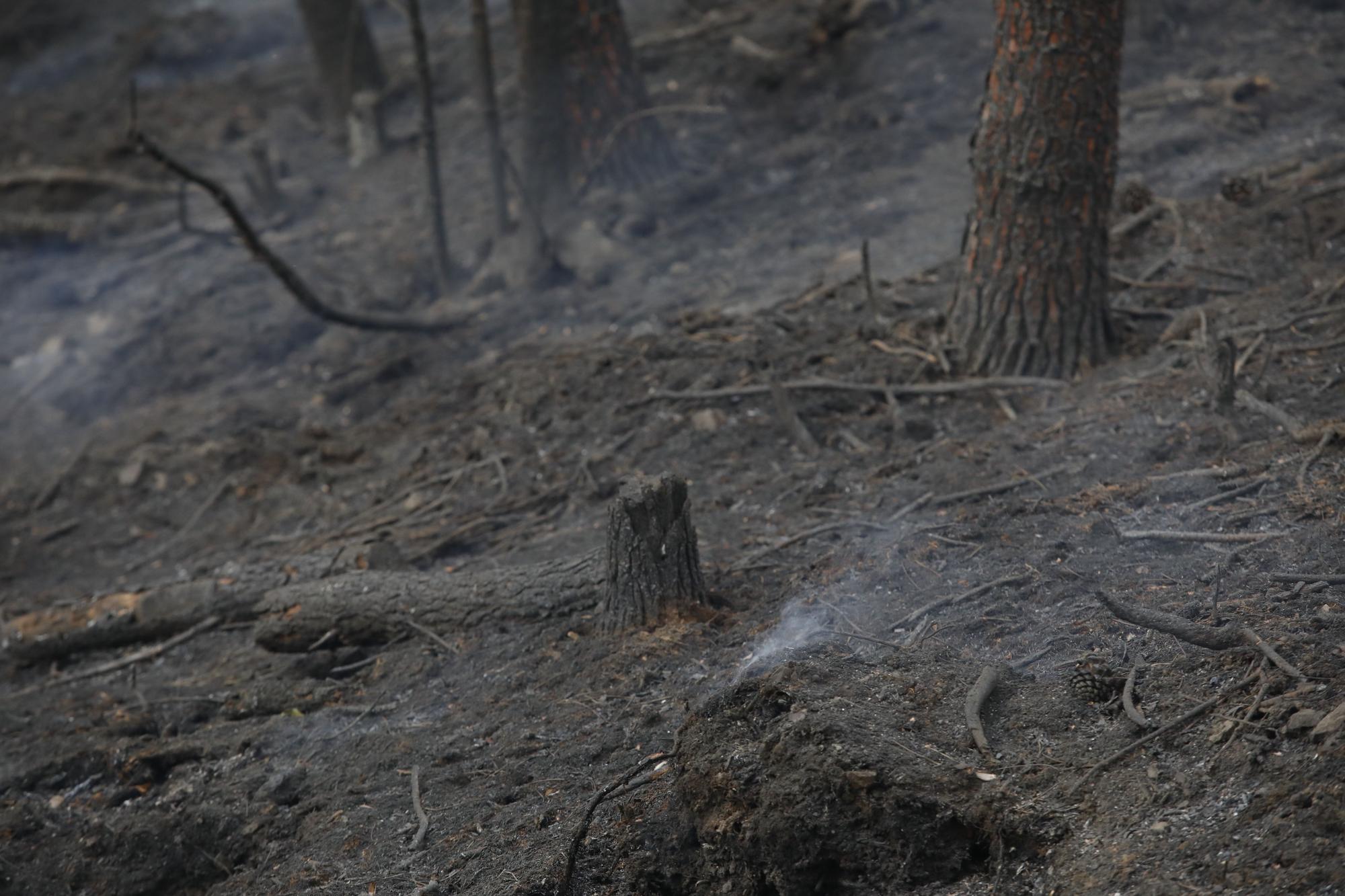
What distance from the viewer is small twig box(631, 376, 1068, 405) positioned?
5.43 m

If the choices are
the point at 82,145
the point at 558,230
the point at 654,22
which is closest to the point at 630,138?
the point at 558,230

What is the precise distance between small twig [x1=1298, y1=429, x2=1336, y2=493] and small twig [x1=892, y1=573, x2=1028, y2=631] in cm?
97

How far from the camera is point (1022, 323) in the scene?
216 inches

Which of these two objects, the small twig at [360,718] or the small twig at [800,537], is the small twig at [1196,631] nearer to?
the small twig at [800,537]

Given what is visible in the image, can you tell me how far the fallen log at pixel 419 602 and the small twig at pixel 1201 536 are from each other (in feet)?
6.26

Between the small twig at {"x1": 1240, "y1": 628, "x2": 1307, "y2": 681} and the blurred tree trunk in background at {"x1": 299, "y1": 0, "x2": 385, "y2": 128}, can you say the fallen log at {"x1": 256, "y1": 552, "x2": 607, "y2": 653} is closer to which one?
the small twig at {"x1": 1240, "y1": 628, "x2": 1307, "y2": 681}

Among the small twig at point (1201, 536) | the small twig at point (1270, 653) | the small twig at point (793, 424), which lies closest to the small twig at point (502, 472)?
the small twig at point (793, 424)

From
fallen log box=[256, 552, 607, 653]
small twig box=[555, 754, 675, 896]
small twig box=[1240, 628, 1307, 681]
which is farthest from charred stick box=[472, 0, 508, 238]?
small twig box=[1240, 628, 1307, 681]

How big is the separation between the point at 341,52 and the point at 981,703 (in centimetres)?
1092

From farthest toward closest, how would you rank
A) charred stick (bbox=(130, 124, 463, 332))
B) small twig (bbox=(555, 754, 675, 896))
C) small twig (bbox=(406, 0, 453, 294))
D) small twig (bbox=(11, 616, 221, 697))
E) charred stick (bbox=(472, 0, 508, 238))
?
1. charred stick (bbox=(472, 0, 508, 238))
2. small twig (bbox=(406, 0, 453, 294))
3. charred stick (bbox=(130, 124, 463, 332))
4. small twig (bbox=(11, 616, 221, 697))
5. small twig (bbox=(555, 754, 675, 896))

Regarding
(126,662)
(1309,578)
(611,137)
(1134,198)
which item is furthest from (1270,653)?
(611,137)

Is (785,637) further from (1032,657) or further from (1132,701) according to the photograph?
(1132,701)

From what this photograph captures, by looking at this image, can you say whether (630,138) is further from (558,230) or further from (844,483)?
(844,483)

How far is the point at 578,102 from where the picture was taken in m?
9.08
